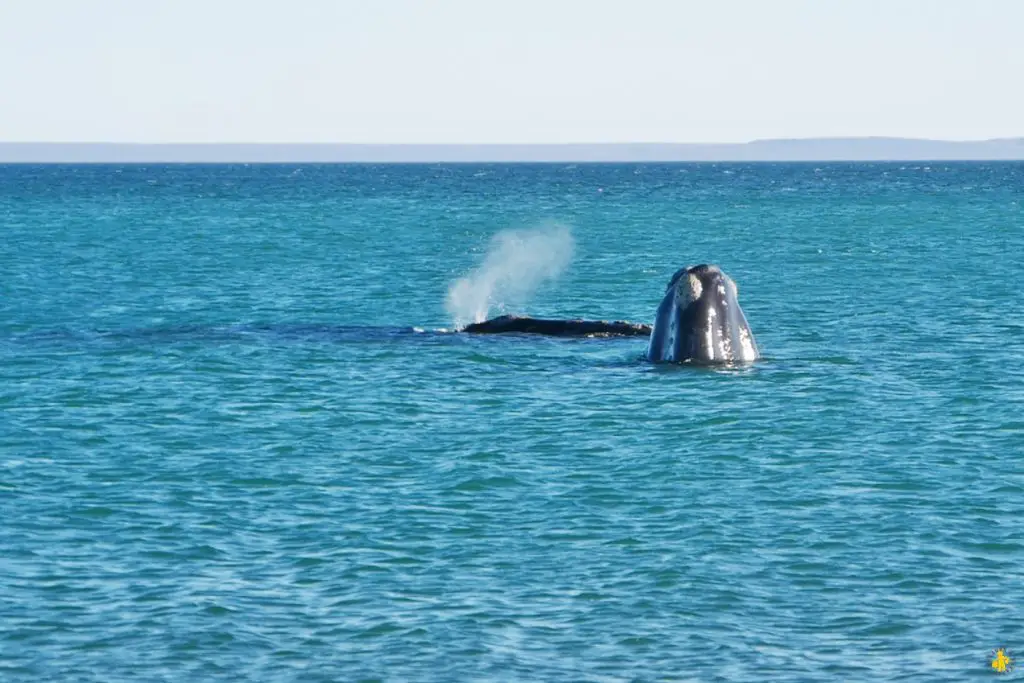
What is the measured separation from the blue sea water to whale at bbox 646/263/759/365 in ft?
2.28

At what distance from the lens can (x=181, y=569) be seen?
2034 centimetres

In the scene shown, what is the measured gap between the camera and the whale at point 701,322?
35031mm

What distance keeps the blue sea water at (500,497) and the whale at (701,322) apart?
696mm

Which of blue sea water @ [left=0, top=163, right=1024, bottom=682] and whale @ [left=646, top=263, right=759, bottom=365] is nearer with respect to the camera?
blue sea water @ [left=0, top=163, right=1024, bottom=682]

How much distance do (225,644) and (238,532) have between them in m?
4.71

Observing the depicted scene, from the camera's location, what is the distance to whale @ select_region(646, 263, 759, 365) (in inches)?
1379

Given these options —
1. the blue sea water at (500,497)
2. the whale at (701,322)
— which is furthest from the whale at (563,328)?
the whale at (701,322)

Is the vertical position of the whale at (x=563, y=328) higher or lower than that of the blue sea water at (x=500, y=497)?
higher

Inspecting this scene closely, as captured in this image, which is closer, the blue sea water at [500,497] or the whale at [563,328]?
the blue sea water at [500,497]

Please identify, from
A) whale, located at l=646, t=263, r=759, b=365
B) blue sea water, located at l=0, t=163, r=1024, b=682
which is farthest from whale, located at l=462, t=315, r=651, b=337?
whale, located at l=646, t=263, r=759, b=365

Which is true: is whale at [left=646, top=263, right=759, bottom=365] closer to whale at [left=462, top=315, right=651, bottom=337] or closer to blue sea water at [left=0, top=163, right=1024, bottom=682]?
blue sea water at [left=0, top=163, right=1024, bottom=682]

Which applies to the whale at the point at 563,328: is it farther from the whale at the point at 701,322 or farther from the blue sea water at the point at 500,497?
the whale at the point at 701,322

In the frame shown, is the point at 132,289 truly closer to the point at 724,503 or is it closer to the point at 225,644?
the point at 724,503

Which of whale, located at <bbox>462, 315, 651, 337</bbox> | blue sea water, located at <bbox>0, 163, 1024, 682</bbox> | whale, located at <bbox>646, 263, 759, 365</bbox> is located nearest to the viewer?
blue sea water, located at <bbox>0, 163, 1024, 682</bbox>
